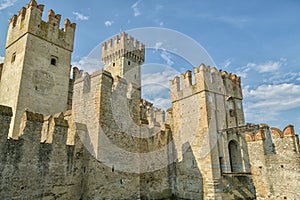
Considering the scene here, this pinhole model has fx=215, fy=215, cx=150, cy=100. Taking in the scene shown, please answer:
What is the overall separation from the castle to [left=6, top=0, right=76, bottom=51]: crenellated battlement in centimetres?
8

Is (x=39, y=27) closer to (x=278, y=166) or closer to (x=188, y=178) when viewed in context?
(x=188, y=178)

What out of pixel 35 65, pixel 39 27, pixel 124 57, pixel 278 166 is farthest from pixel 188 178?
pixel 124 57

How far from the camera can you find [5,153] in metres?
7.74

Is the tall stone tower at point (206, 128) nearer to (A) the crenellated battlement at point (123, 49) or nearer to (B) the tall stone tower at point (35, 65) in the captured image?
(B) the tall stone tower at point (35, 65)

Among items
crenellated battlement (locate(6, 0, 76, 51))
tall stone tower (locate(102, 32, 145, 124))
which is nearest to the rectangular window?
crenellated battlement (locate(6, 0, 76, 51))

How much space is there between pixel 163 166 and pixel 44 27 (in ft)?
42.9

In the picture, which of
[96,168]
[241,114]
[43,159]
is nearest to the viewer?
[43,159]

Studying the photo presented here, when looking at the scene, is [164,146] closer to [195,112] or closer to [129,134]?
[195,112]

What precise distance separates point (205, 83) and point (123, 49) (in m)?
21.8

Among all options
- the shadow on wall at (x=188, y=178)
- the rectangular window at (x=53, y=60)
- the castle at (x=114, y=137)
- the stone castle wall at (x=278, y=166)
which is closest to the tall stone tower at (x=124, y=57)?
the castle at (x=114, y=137)

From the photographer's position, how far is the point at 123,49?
33.8 meters

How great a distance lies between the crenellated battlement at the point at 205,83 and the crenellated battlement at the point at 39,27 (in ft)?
29.4

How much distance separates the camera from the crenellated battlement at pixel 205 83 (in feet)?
49.1

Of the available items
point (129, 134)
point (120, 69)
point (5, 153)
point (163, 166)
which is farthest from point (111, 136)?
point (120, 69)
